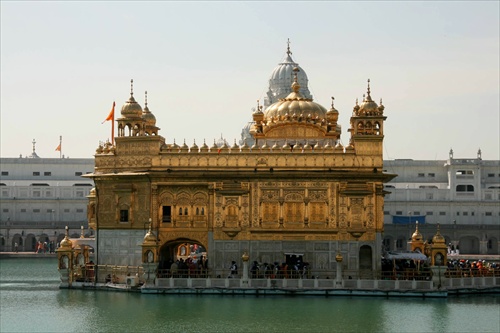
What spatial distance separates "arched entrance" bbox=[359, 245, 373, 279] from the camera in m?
50.0

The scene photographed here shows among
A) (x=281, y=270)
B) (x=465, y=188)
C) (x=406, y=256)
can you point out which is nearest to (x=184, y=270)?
(x=281, y=270)

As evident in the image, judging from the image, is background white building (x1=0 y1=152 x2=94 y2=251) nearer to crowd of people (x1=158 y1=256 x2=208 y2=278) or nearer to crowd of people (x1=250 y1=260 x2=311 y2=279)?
crowd of people (x1=158 y1=256 x2=208 y2=278)

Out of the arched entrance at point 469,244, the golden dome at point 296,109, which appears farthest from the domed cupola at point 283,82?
the golden dome at point 296,109

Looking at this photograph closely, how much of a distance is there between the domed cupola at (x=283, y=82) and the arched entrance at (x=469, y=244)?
70.9 feet

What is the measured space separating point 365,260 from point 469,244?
60.6 metres

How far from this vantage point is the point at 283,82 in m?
108

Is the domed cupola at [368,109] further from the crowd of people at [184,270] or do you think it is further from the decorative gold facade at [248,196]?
the crowd of people at [184,270]

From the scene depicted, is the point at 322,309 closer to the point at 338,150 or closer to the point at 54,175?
the point at 338,150

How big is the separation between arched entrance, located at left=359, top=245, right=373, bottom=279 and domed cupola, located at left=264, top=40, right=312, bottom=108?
2249 inches

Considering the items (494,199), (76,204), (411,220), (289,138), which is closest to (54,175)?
(76,204)

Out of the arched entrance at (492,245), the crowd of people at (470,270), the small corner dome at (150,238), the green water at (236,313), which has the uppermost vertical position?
the arched entrance at (492,245)

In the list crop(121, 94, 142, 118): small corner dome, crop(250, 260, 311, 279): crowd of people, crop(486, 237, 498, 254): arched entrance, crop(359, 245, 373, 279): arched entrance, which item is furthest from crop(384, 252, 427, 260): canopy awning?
crop(486, 237, 498, 254): arched entrance

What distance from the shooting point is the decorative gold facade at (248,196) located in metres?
50.1

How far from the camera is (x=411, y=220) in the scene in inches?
4333
